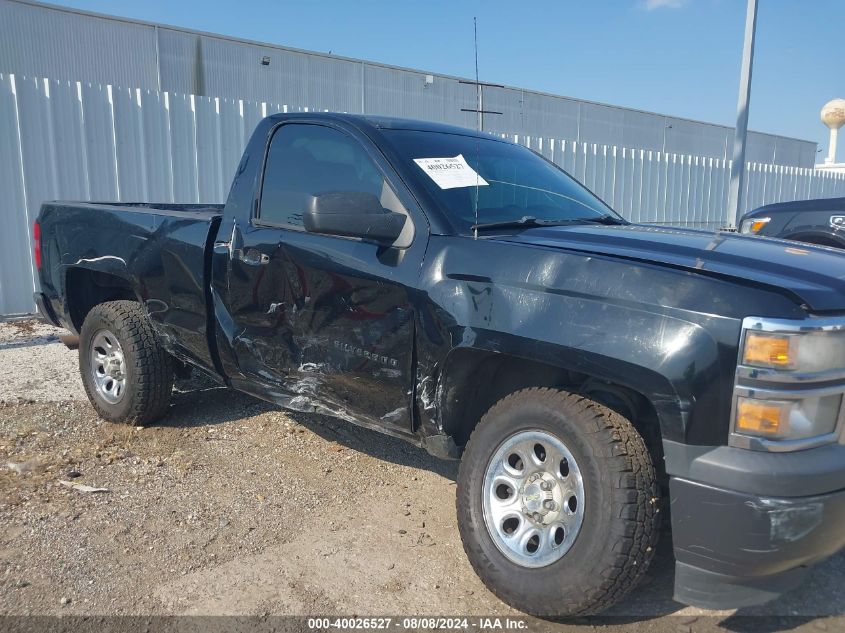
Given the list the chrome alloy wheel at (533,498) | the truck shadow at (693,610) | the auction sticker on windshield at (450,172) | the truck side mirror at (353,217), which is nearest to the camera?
the chrome alloy wheel at (533,498)

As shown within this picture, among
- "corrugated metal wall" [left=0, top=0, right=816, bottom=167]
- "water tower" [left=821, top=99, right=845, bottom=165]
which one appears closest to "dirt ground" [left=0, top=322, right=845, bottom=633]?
"corrugated metal wall" [left=0, top=0, right=816, bottom=167]

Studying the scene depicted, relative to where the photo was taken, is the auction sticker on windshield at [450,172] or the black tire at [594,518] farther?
the auction sticker on windshield at [450,172]

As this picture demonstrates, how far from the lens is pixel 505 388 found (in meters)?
3.05

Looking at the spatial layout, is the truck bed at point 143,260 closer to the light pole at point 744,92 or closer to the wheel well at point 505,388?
the wheel well at point 505,388

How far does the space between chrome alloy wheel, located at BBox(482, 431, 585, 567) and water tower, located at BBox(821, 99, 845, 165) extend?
3092 centimetres

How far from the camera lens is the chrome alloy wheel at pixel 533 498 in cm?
254

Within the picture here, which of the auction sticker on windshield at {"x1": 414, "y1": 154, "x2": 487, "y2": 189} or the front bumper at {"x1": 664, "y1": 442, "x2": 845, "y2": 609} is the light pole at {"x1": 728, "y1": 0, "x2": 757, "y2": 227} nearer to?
the auction sticker on windshield at {"x1": 414, "y1": 154, "x2": 487, "y2": 189}

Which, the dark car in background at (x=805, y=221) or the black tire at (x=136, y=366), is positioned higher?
the dark car in background at (x=805, y=221)

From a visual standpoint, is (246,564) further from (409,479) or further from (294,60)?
(294,60)

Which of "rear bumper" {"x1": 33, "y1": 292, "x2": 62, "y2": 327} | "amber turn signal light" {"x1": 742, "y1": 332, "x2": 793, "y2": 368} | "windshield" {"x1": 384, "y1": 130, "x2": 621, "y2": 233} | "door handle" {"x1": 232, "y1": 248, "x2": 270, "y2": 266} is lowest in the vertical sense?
"rear bumper" {"x1": 33, "y1": 292, "x2": 62, "y2": 327}

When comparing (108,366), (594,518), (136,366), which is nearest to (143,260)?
(136,366)

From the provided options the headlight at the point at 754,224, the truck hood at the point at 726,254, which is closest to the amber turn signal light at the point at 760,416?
the truck hood at the point at 726,254

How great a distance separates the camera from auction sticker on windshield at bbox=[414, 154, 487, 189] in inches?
129

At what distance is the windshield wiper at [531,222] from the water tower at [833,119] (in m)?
29.5
